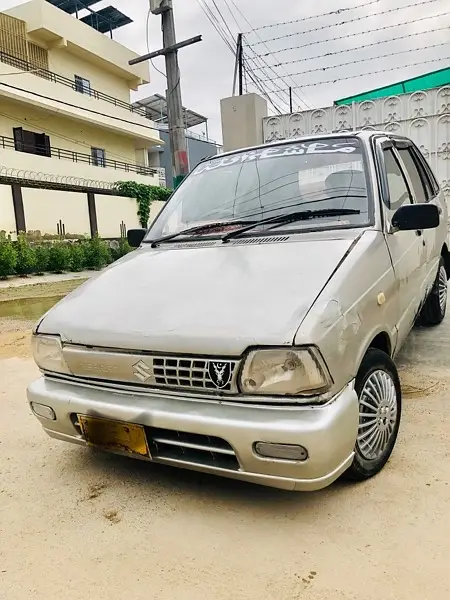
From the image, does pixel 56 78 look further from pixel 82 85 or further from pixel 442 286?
pixel 442 286

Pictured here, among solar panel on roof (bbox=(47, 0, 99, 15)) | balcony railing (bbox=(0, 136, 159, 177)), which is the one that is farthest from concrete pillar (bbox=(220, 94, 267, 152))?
solar panel on roof (bbox=(47, 0, 99, 15))

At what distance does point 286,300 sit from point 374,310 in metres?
0.54

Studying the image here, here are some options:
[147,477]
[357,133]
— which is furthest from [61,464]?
[357,133]

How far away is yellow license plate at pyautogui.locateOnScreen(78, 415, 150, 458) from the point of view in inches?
83.3

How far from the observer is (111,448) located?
224cm

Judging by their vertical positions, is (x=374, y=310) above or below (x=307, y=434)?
above

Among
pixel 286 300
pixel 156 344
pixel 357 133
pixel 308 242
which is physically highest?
pixel 357 133

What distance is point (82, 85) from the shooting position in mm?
25984

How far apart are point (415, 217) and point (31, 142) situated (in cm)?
2315

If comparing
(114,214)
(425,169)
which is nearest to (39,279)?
(114,214)

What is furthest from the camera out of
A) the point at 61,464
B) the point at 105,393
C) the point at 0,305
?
the point at 0,305

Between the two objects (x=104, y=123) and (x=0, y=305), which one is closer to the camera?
(x=0, y=305)

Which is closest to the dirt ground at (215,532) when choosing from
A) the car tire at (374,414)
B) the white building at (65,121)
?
the car tire at (374,414)

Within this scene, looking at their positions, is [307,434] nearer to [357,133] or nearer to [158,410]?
[158,410]
